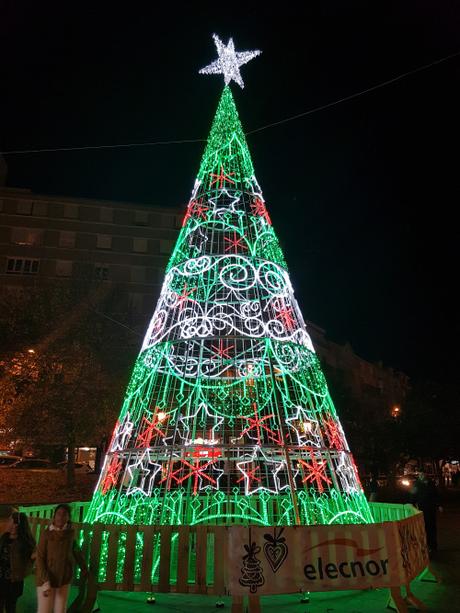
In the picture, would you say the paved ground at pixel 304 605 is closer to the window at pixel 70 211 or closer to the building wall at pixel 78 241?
the building wall at pixel 78 241

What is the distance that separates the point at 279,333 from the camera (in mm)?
7660

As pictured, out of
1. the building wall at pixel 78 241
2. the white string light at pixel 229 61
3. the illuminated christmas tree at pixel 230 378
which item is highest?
the building wall at pixel 78 241

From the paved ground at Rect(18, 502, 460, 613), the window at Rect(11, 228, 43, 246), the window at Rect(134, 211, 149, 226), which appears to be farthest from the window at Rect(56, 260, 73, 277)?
the paved ground at Rect(18, 502, 460, 613)

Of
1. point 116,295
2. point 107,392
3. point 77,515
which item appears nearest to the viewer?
point 77,515

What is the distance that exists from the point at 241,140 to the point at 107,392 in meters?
13.9

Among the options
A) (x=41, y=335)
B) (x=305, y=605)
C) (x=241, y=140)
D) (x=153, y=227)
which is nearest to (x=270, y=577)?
(x=305, y=605)

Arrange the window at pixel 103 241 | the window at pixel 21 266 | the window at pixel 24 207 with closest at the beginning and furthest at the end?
the window at pixel 21 266, the window at pixel 24 207, the window at pixel 103 241

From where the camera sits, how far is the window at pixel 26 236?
3841 cm

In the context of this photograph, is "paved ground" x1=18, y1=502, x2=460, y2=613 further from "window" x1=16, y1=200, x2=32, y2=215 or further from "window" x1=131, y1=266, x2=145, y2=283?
"window" x1=16, y1=200, x2=32, y2=215

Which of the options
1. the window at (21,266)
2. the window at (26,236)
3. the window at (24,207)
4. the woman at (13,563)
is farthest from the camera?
the window at (24,207)

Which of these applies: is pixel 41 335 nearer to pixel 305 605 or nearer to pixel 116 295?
pixel 116 295

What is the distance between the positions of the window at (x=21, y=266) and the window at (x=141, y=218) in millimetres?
8596

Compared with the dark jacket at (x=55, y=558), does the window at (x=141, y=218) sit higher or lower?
higher

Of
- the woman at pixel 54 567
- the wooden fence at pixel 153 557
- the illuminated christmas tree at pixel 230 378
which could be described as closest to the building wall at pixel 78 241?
the illuminated christmas tree at pixel 230 378
